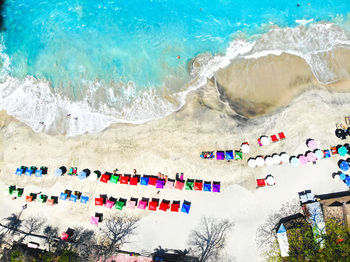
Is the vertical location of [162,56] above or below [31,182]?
above

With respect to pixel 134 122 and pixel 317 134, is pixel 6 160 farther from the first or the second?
pixel 317 134

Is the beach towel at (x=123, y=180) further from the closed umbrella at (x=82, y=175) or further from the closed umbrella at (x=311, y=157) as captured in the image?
the closed umbrella at (x=311, y=157)

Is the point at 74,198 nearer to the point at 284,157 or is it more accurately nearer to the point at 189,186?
the point at 189,186

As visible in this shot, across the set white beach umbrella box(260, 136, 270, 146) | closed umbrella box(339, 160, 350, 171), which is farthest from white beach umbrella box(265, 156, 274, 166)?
closed umbrella box(339, 160, 350, 171)

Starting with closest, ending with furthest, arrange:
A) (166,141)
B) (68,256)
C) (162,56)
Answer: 1. (68,256)
2. (166,141)
3. (162,56)

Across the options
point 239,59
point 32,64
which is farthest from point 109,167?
point 239,59

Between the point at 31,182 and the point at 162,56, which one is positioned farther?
the point at 162,56

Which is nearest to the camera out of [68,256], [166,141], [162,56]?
[68,256]

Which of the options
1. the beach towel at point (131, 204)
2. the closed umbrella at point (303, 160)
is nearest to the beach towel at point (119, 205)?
the beach towel at point (131, 204)
